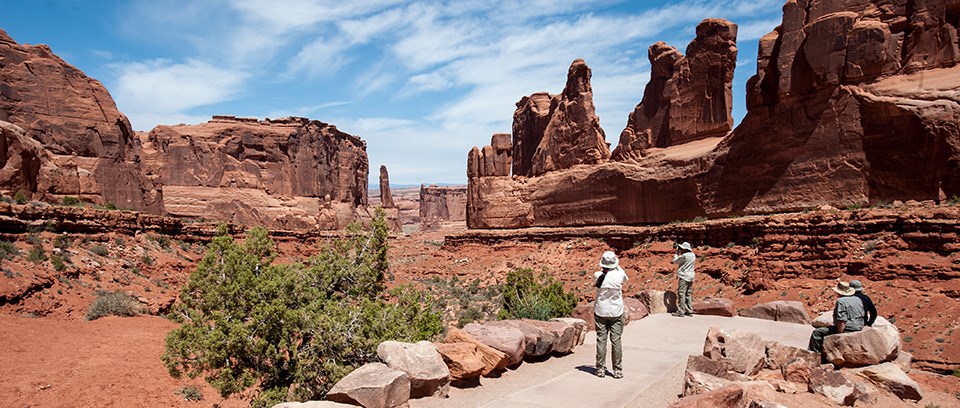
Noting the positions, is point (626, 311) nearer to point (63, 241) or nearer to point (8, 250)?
point (8, 250)

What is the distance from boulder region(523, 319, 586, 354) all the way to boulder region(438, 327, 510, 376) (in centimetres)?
119

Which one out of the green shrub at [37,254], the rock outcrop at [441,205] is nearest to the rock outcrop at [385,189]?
the rock outcrop at [441,205]

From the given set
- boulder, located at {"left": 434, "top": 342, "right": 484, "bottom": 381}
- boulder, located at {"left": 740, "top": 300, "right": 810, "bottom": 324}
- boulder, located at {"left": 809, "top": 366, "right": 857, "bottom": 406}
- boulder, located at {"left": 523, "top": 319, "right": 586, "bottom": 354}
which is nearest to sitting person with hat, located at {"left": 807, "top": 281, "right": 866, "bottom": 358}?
boulder, located at {"left": 809, "top": 366, "right": 857, "bottom": 406}

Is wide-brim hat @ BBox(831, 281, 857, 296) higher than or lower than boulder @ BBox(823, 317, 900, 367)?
higher

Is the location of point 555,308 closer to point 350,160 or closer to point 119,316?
point 119,316

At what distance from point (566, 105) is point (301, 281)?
108ft

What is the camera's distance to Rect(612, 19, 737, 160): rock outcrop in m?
30.7

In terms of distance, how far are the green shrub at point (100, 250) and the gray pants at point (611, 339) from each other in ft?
71.3

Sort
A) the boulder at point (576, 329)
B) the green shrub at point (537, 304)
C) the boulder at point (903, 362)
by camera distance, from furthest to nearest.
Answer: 1. the green shrub at point (537, 304)
2. the boulder at point (576, 329)
3. the boulder at point (903, 362)

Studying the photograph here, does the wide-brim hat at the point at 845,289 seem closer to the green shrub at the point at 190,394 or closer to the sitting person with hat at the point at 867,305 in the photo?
the sitting person with hat at the point at 867,305

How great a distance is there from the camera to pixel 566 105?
3934 cm

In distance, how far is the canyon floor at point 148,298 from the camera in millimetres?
10180

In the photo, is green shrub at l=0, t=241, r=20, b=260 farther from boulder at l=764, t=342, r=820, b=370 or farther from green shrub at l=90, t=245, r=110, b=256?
boulder at l=764, t=342, r=820, b=370

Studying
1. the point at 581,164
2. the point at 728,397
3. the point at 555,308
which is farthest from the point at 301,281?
the point at 581,164
